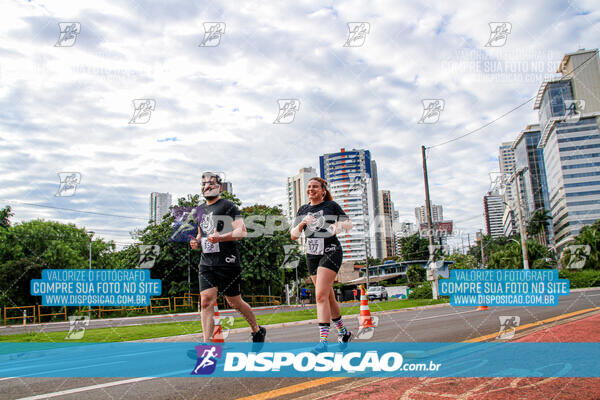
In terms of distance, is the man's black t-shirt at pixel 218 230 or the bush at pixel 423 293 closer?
the man's black t-shirt at pixel 218 230

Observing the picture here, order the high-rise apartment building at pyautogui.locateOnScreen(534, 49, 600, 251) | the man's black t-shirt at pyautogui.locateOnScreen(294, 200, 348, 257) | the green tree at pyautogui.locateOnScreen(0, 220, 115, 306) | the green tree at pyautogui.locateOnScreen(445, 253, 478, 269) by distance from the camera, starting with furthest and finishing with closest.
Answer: the high-rise apartment building at pyautogui.locateOnScreen(534, 49, 600, 251)
the green tree at pyautogui.locateOnScreen(445, 253, 478, 269)
the green tree at pyautogui.locateOnScreen(0, 220, 115, 306)
the man's black t-shirt at pyautogui.locateOnScreen(294, 200, 348, 257)

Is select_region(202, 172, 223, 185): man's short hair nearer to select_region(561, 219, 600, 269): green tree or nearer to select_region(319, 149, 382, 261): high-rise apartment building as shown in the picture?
select_region(561, 219, 600, 269): green tree

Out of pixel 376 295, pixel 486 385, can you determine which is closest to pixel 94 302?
pixel 376 295

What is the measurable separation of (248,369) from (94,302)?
26543mm

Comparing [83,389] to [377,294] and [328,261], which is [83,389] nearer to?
[328,261]

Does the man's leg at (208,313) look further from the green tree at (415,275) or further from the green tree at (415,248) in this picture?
the green tree at (415,248)

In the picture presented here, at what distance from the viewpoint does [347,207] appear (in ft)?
561

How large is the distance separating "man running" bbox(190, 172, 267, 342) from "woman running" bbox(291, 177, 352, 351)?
70 cm

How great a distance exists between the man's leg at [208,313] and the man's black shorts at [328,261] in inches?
40.9

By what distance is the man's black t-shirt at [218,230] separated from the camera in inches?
170

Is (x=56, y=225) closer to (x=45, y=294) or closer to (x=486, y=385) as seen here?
(x=45, y=294)

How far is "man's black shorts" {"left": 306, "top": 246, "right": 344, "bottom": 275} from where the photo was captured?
4.32 meters

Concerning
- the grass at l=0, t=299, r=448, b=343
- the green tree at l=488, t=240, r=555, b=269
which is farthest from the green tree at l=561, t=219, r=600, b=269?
the grass at l=0, t=299, r=448, b=343

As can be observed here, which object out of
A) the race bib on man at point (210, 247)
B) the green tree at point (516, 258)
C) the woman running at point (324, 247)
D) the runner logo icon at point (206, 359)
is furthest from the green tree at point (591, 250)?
the runner logo icon at point (206, 359)
